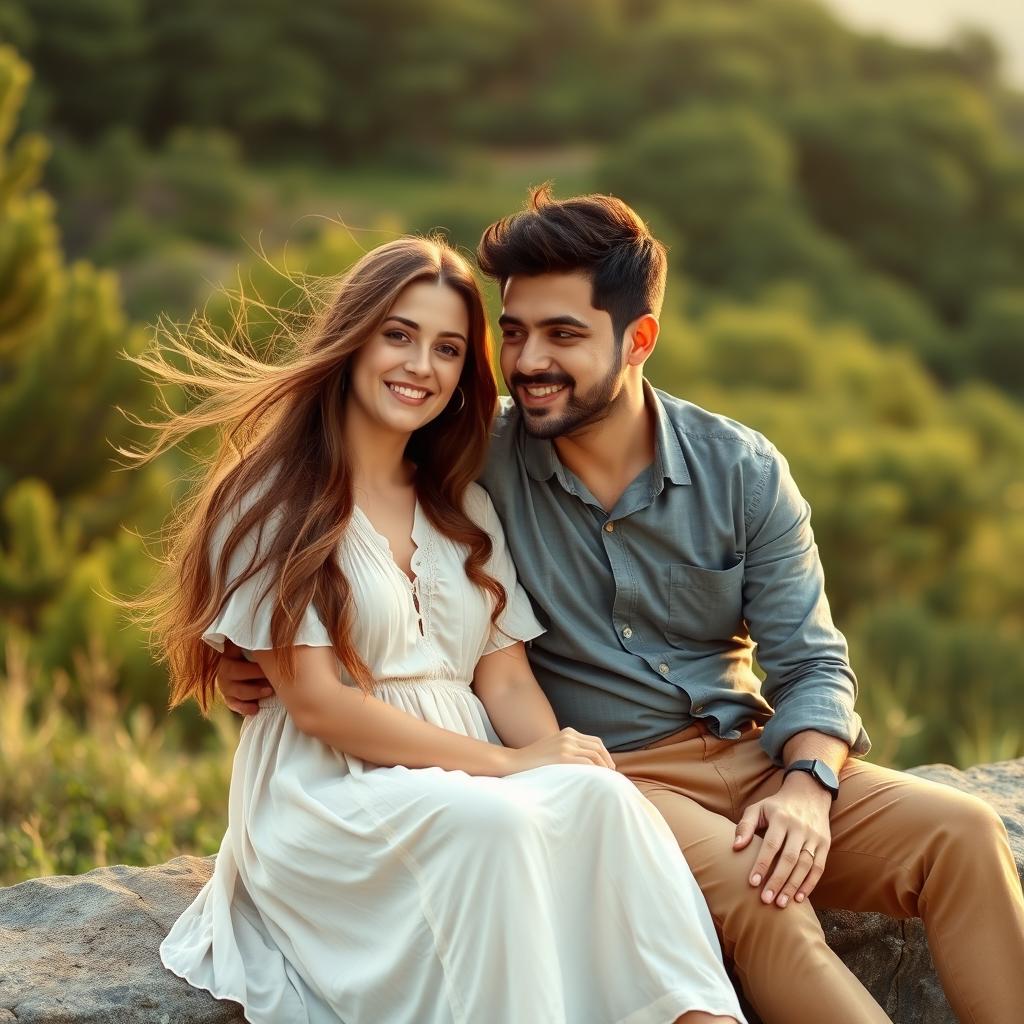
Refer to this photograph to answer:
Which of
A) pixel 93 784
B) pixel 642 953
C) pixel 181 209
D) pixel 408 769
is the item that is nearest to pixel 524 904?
pixel 642 953

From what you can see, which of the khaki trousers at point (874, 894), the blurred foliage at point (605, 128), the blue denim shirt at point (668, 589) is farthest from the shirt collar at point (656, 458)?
the blurred foliage at point (605, 128)

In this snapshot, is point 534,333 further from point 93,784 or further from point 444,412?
point 93,784

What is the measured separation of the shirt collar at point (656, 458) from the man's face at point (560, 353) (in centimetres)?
9

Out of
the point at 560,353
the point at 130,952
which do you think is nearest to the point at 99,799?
the point at 130,952

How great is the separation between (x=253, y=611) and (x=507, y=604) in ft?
1.82

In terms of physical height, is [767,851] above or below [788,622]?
below

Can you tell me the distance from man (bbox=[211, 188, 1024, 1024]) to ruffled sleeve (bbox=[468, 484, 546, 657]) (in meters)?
0.05

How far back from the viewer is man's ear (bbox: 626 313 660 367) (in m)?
3.17

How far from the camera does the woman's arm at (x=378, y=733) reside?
270 cm

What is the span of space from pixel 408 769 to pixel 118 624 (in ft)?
19.0

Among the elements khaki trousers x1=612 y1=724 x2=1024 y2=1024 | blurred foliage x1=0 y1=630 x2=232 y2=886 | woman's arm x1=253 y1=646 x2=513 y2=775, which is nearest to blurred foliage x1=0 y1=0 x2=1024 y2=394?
blurred foliage x1=0 y1=630 x2=232 y2=886

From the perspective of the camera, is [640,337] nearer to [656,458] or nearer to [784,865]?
[656,458]

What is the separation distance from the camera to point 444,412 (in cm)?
316

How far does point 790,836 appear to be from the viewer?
273 cm
